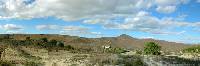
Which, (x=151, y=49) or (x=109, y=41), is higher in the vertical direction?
(x=109, y=41)

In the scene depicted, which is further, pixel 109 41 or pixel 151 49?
pixel 109 41

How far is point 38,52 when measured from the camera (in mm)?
37250

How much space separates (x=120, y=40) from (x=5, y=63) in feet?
168

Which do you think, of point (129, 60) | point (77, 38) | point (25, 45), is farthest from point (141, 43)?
point (129, 60)

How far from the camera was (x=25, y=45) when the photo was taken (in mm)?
39875

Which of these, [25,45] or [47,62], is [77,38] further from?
[47,62]

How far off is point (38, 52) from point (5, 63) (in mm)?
7204

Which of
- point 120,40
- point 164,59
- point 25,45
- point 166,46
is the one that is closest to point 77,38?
point 120,40

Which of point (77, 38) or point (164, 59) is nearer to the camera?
point (164, 59)

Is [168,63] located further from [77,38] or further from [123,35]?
[123,35]

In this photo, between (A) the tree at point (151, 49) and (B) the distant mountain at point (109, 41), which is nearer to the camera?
(A) the tree at point (151, 49)

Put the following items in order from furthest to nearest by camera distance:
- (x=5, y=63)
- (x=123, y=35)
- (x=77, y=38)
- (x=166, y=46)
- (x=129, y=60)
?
1. (x=123, y=35)
2. (x=166, y=46)
3. (x=77, y=38)
4. (x=129, y=60)
5. (x=5, y=63)

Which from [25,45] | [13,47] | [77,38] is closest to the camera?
[13,47]

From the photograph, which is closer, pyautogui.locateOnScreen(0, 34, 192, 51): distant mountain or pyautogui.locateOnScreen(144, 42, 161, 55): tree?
pyautogui.locateOnScreen(144, 42, 161, 55): tree
